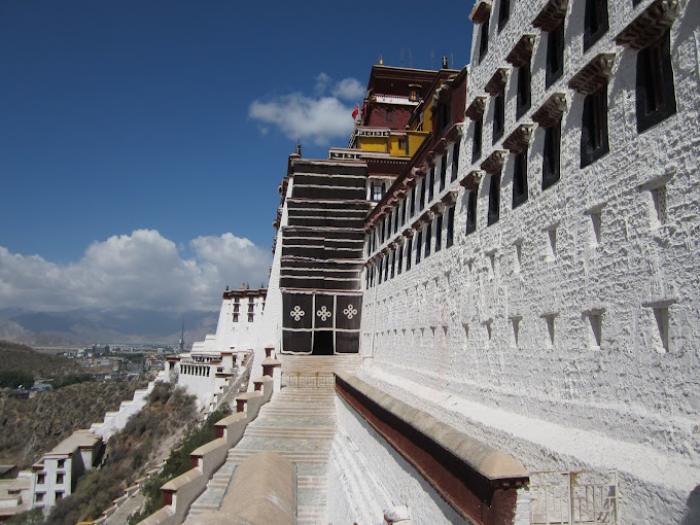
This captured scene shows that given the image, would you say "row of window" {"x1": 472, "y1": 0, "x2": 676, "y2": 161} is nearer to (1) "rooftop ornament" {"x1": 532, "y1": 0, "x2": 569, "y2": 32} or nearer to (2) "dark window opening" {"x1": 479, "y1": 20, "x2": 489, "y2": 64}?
(1) "rooftop ornament" {"x1": 532, "y1": 0, "x2": 569, "y2": 32}

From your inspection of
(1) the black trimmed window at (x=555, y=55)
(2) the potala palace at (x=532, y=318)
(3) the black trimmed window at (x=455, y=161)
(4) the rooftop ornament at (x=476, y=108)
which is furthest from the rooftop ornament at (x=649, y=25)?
(3) the black trimmed window at (x=455, y=161)

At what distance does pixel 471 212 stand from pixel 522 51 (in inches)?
147

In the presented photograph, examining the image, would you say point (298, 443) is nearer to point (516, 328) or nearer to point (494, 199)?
point (516, 328)

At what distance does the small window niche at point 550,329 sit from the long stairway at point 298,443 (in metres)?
7.43

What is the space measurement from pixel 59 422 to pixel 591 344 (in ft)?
219

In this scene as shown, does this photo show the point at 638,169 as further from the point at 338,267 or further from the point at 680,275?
the point at 338,267

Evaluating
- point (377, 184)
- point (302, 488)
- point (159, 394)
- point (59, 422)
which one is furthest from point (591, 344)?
point (59, 422)

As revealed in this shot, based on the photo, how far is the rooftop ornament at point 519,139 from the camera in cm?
969

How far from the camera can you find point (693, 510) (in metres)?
4.71

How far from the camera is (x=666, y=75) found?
6.31 meters

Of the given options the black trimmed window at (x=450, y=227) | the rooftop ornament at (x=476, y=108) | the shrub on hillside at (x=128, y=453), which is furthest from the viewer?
the shrub on hillside at (x=128, y=453)

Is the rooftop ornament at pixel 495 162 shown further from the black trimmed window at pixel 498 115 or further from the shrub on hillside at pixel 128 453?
the shrub on hillside at pixel 128 453

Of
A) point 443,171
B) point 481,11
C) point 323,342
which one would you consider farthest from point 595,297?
point 323,342

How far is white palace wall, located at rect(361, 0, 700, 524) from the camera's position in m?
5.74
